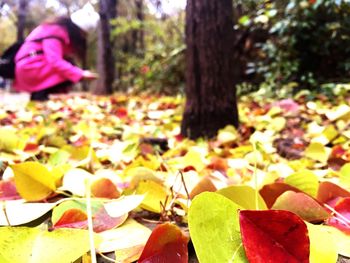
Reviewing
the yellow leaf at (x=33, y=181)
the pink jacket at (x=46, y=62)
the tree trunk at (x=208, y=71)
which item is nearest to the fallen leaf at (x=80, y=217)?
the yellow leaf at (x=33, y=181)

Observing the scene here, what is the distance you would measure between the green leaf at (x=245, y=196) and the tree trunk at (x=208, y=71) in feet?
5.26

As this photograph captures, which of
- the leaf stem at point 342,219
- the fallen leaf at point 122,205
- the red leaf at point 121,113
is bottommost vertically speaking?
the red leaf at point 121,113

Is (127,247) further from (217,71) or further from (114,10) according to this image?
(114,10)

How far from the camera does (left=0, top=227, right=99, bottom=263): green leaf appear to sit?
46 cm

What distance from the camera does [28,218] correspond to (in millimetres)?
617

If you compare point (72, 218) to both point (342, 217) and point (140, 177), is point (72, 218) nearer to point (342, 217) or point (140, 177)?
point (140, 177)

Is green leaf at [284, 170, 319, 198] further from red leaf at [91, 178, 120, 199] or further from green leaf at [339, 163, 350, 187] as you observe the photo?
red leaf at [91, 178, 120, 199]

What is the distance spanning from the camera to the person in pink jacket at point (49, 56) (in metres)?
3.60

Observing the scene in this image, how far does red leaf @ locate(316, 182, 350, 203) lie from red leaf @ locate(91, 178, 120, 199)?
361 mm

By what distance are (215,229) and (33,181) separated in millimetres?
406

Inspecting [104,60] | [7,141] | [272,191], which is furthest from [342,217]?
[104,60]

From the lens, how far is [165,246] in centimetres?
49

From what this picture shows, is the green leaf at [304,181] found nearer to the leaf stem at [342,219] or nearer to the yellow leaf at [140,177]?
the leaf stem at [342,219]

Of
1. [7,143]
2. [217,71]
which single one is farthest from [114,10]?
[7,143]
